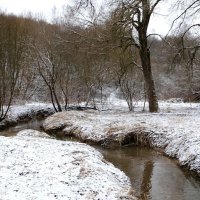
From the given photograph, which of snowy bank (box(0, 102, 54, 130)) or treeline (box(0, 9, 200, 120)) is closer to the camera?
treeline (box(0, 9, 200, 120))

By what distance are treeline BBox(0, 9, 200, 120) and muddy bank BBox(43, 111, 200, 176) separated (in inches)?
230

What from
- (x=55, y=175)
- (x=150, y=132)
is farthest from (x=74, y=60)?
(x=55, y=175)

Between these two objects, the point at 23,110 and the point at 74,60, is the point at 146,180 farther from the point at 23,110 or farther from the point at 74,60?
the point at 74,60

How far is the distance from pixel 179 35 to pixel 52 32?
12753 mm

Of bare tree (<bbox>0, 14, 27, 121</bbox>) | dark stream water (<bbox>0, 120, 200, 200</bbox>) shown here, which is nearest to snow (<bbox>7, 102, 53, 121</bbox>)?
bare tree (<bbox>0, 14, 27, 121</bbox>)

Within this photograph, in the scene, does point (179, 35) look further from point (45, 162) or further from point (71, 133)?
point (45, 162)

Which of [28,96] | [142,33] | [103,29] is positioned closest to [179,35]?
[142,33]

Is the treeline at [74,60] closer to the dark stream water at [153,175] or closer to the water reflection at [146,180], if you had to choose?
the dark stream water at [153,175]

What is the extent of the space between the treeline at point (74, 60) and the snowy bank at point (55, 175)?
12491mm

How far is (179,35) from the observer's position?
22422 mm

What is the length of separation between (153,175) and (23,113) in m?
18.7

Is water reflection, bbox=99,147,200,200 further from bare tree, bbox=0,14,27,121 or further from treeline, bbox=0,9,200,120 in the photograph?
bare tree, bbox=0,14,27,121

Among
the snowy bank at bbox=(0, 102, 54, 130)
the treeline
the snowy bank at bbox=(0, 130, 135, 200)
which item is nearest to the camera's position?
the snowy bank at bbox=(0, 130, 135, 200)

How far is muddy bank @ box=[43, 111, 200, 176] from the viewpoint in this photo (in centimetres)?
1196
